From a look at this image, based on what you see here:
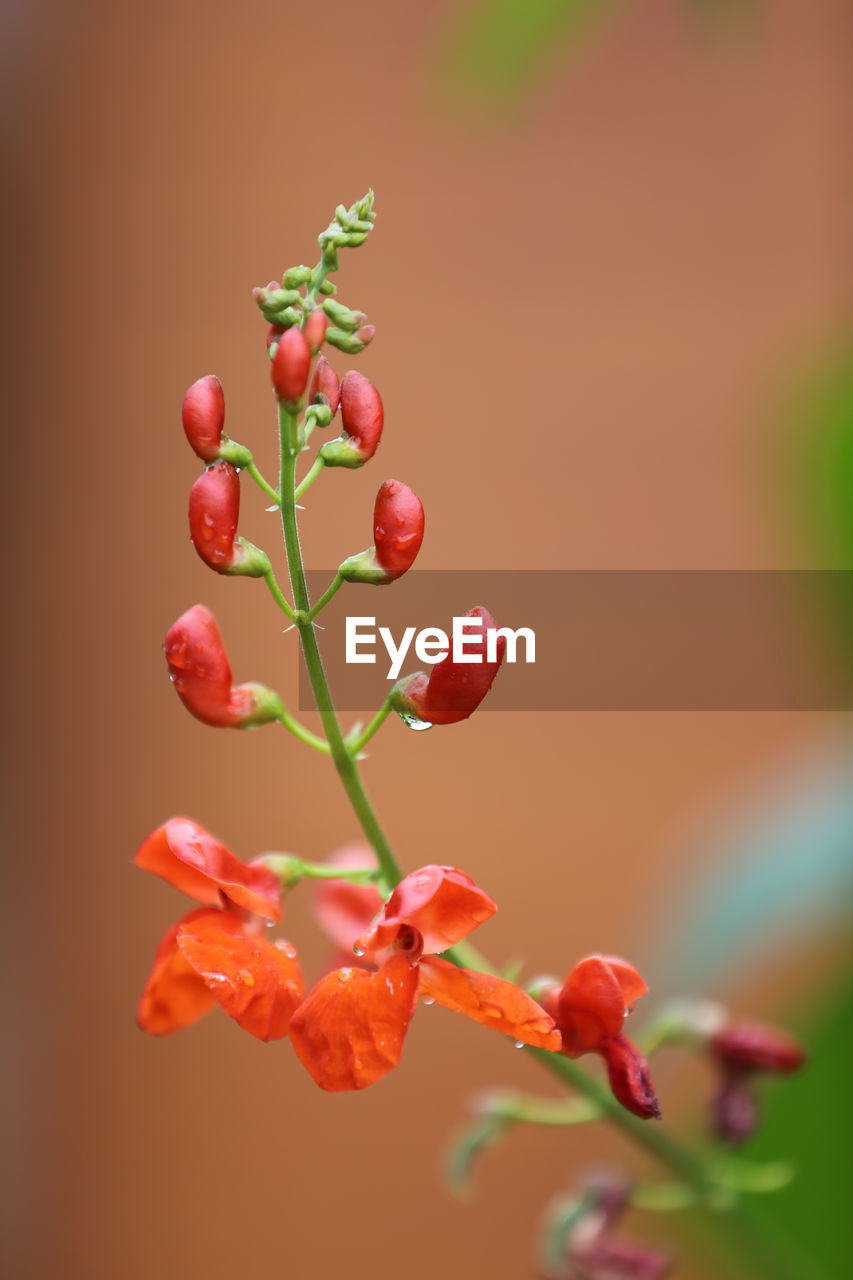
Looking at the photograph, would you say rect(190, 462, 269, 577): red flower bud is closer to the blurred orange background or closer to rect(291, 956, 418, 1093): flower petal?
rect(291, 956, 418, 1093): flower petal

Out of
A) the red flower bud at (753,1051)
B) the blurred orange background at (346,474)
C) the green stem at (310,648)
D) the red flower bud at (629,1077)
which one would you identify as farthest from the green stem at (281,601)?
the blurred orange background at (346,474)

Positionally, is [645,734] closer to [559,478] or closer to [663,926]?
[559,478]

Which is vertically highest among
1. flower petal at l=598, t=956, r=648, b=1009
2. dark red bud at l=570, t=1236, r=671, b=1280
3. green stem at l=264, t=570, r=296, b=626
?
green stem at l=264, t=570, r=296, b=626

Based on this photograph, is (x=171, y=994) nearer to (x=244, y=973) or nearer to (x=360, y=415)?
(x=244, y=973)

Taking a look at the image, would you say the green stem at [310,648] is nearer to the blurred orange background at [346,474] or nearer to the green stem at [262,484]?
the green stem at [262,484]

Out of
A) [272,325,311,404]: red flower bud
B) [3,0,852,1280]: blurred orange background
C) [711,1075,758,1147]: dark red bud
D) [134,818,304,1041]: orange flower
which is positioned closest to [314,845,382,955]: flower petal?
[134,818,304,1041]: orange flower

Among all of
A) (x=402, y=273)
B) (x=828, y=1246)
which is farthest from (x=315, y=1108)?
(x=402, y=273)

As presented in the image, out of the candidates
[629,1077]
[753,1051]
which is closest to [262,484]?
[629,1077]
